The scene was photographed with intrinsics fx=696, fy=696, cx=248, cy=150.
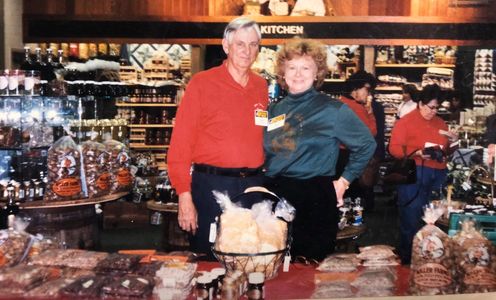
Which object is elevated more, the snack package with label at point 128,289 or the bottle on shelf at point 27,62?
the bottle on shelf at point 27,62

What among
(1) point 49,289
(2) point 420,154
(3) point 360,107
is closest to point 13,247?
(1) point 49,289

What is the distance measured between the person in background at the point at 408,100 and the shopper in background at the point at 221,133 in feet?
8.49

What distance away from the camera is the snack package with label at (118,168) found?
447cm

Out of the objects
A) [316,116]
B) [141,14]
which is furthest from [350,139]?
[141,14]

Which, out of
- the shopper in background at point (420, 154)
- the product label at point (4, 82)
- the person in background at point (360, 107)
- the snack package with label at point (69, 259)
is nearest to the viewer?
the snack package with label at point (69, 259)

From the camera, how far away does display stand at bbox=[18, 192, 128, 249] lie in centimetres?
395

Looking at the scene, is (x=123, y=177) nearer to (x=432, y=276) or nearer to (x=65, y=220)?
(x=65, y=220)

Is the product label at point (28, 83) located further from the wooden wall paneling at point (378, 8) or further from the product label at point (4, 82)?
the wooden wall paneling at point (378, 8)

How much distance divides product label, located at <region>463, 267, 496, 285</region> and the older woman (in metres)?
0.88

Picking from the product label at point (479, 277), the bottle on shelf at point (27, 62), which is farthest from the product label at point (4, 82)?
the product label at point (479, 277)

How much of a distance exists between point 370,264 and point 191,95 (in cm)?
110

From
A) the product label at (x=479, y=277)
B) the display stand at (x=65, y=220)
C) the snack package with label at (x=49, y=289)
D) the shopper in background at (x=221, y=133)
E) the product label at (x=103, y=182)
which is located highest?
the shopper in background at (x=221, y=133)

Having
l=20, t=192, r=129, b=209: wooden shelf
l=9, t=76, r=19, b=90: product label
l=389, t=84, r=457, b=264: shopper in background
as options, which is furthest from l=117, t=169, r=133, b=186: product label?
l=389, t=84, r=457, b=264: shopper in background

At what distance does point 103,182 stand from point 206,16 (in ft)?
6.52
